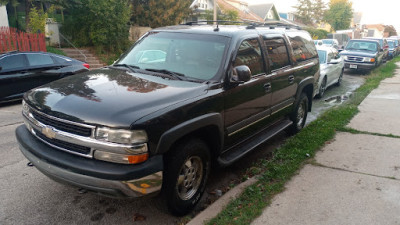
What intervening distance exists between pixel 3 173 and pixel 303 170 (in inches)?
160

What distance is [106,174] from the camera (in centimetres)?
284

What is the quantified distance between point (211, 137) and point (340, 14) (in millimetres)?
67823

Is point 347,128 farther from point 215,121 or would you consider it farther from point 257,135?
point 215,121

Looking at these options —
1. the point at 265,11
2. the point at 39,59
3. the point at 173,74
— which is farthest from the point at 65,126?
the point at 265,11

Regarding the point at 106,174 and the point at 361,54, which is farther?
the point at 361,54

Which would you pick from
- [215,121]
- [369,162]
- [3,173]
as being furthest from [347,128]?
[3,173]

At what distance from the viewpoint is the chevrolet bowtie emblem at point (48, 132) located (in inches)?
125

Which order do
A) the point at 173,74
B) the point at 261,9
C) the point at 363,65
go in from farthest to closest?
1. the point at 261,9
2. the point at 363,65
3. the point at 173,74

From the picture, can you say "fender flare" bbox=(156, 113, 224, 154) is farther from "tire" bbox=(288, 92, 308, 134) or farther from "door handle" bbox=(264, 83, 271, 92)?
"tire" bbox=(288, 92, 308, 134)

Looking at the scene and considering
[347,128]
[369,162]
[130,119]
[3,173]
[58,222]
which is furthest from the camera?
[347,128]

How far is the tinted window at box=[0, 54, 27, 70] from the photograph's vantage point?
344 inches

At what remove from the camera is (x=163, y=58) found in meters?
4.38

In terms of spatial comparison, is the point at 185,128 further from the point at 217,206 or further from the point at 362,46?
the point at 362,46

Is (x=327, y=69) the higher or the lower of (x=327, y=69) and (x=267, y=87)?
the lower
